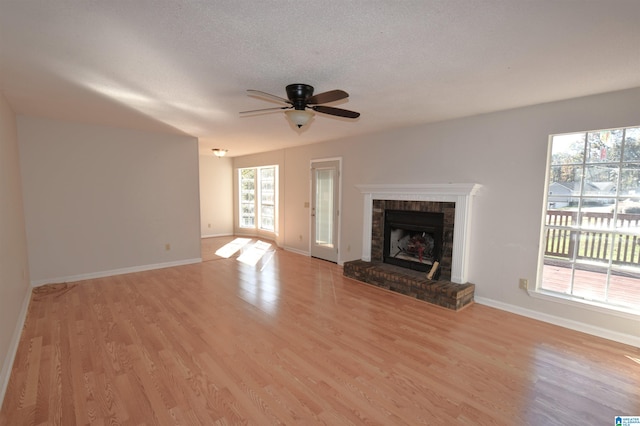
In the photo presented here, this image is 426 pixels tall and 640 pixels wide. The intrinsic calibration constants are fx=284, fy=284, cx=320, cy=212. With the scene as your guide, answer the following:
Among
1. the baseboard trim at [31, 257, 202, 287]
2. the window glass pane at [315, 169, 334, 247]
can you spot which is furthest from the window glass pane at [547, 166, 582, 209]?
the baseboard trim at [31, 257, 202, 287]

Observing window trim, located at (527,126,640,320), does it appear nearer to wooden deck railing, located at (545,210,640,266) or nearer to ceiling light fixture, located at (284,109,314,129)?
wooden deck railing, located at (545,210,640,266)

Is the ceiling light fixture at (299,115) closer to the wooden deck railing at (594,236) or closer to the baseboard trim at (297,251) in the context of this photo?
the wooden deck railing at (594,236)

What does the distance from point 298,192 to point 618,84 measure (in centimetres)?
494

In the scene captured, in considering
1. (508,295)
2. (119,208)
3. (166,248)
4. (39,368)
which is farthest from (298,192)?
(39,368)

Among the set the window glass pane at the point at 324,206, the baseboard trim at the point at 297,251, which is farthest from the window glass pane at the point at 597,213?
the baseboard trim at the point at 297,251

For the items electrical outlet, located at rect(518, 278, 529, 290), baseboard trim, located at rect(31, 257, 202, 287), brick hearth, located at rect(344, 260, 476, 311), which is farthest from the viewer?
baseboard trim, located at rect(31, 257, 202, 287)

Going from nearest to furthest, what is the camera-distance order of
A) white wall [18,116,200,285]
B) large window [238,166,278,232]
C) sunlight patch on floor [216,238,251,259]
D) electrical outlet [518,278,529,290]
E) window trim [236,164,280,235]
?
electrical outlet [518,278,529,290] → white wall [18,116,200,285] → sunlight patch on floor [216,238,251,259] → window trim [236,164,280,235] → large window [238,166,278,232]

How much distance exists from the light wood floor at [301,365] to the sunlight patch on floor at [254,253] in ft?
6.30

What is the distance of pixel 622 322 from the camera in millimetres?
2695

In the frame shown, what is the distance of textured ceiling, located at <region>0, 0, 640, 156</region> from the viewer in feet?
4.99

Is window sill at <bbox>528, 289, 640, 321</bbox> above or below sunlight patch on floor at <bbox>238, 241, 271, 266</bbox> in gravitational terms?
Result: above

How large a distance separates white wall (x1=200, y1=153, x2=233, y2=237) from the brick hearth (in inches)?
196

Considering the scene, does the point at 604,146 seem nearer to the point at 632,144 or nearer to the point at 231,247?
the point at 632,144

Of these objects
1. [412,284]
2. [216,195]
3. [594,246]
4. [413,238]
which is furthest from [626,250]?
[216,195]
